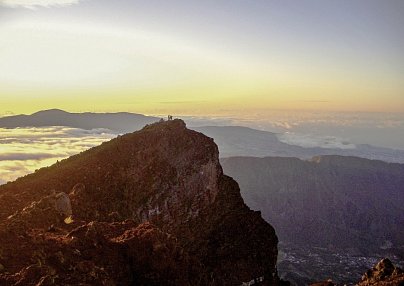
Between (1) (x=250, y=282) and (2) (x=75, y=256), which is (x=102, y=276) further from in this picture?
(1) (x=250, y=282)

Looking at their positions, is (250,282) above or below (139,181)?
below

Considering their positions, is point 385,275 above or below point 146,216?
above

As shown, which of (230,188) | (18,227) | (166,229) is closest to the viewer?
(18,227)

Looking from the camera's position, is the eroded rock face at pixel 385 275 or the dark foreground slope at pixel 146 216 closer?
the dark foreground slope at pixel 146 216

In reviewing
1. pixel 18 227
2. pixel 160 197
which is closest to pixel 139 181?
pixel 160 197

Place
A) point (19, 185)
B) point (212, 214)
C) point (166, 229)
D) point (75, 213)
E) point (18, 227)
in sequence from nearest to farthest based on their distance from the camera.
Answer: point (18, 227) → point (75, 213) → point (19, 185) → point (166, 229) → point (212, 214)

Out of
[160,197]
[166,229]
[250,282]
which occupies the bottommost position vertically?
[250,282]

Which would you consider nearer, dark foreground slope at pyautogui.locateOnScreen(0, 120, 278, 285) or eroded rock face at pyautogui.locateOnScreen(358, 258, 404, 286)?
dark foreground slope at pyautogui.locateOnScreen(0, 120, 278, 285)

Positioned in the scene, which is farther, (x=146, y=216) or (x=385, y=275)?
(x=146, y=216)
